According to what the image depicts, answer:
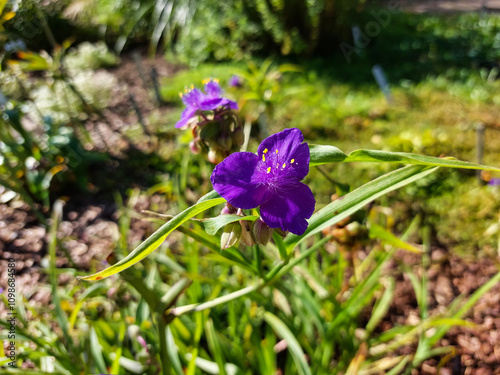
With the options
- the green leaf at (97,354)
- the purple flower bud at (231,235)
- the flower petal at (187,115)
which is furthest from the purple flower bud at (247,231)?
the green leaf at (97,354)

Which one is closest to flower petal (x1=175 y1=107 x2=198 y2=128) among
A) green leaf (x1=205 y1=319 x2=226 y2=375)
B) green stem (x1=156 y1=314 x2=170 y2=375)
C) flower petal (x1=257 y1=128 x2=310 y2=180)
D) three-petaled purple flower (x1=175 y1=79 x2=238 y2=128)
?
three-petaled purple flower (x1=175 y1=79 x2=238 y2=128)

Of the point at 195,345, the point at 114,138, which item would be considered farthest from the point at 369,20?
the point at 195,345

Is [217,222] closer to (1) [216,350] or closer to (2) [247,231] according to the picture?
(2) [247,231]

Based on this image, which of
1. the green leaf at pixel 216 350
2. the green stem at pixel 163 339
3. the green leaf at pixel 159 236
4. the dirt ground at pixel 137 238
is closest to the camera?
the green leaf at pixel 159 236

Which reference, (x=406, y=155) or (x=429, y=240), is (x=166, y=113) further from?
(x=406, y=155)

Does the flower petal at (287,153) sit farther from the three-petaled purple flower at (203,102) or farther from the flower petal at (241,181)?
the three-petaled purple flower at (203,102)

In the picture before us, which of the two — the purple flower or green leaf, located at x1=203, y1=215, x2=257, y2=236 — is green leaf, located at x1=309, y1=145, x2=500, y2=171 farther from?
green leaf, located at x1=203, y1=215, x2=257, y2=236
